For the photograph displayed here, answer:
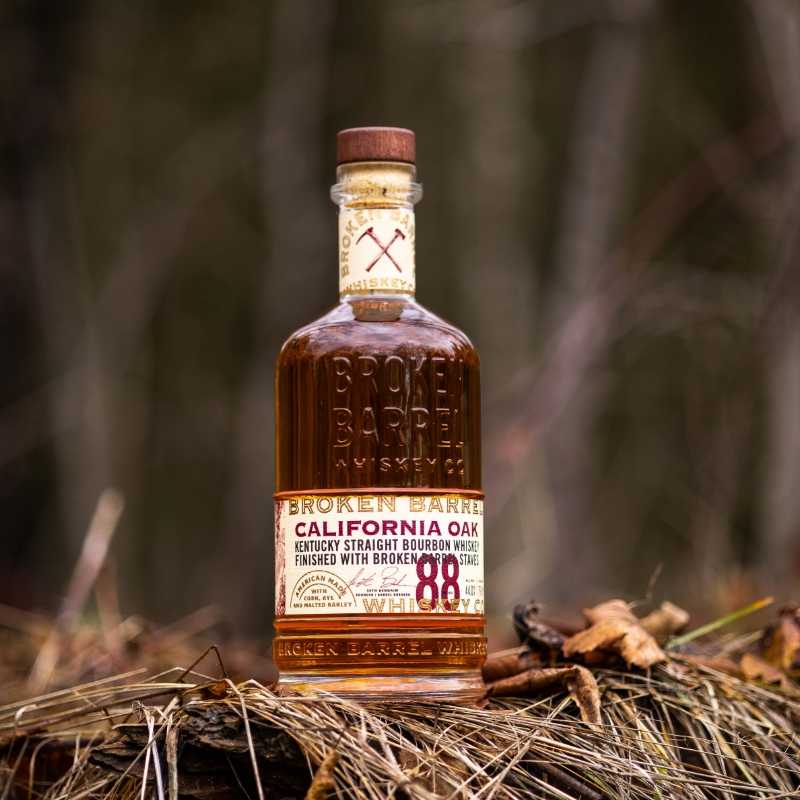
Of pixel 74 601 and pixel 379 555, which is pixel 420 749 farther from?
pixel 74 601

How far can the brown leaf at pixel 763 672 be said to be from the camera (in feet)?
7.31

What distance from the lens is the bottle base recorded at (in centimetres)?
197

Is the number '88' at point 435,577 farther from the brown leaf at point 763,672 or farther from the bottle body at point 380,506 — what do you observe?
the brown leaf at point 763,672

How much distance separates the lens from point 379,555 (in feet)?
6.32

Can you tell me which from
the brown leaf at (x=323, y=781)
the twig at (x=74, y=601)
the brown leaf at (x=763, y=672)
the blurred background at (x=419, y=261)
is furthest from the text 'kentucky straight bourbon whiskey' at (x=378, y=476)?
the blurred background at (x=419, y=261)

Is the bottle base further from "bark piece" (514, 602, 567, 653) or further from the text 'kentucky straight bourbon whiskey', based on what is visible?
"bark piece" (514, 602, 567, 653)

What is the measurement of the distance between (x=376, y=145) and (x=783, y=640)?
1342 millimetres

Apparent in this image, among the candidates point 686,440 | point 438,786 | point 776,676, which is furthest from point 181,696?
→ point 686,440

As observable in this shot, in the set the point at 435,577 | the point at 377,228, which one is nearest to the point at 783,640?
the point at 435,577

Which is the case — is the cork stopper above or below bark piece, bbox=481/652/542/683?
above

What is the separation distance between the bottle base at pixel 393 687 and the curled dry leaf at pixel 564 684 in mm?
55

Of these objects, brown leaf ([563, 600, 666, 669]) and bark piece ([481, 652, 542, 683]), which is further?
bark piece ([481, 652, 542, 683])

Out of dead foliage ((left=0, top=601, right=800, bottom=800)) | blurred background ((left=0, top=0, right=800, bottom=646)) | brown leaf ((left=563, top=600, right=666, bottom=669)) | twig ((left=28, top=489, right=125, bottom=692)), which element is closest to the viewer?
dead foliage ((left=0, top=601, right=800, bottom=800))
